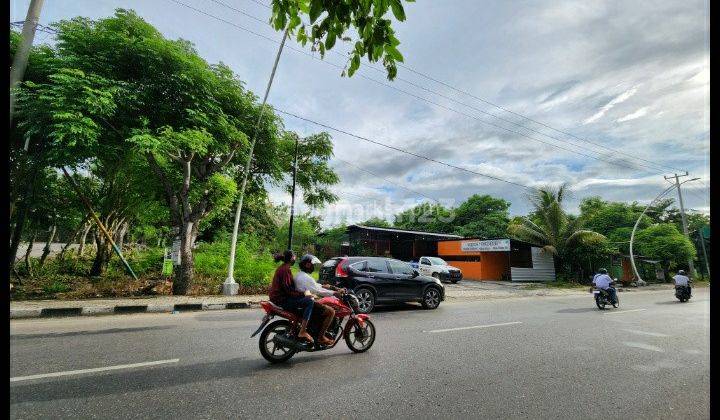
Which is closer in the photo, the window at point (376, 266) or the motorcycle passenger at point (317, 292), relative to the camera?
the motorcycle passenger at point (317, 292)

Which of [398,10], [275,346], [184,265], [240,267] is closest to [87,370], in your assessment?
[275,346]

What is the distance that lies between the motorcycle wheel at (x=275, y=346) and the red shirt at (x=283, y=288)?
31 cm

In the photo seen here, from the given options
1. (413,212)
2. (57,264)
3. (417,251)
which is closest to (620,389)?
(57,264)

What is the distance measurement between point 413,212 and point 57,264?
131ft

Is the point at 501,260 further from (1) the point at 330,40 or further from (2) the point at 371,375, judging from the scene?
(1) the point at 330,40

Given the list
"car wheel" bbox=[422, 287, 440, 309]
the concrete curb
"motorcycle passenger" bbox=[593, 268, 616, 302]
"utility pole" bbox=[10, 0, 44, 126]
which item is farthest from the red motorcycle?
"motorcycle passenger" bbox=[593, 268, 616, 302]

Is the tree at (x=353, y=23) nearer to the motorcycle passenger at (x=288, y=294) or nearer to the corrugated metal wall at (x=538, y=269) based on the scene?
the motorcycle passenger at (x=288, y=294)

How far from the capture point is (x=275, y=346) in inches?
178

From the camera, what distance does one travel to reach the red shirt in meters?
4.77

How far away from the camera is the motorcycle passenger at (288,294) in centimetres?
473

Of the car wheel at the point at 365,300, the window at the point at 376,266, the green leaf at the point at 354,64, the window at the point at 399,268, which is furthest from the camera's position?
the window at the point at 399,268

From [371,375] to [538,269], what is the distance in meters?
23.5

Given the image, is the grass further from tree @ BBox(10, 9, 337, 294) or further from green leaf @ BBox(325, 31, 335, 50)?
green leaf @ BBox(325, 31, 335, 50)

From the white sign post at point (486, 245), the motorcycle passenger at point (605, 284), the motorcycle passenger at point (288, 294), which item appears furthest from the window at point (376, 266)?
the white sign post at point (486, 245)
